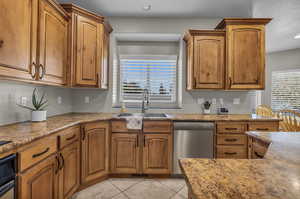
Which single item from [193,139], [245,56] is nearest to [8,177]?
[193,139]

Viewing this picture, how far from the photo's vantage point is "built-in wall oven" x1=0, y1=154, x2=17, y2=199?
3.24ft

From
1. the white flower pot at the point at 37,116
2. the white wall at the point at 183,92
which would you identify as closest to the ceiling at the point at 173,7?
the white wall at the point at 183,92

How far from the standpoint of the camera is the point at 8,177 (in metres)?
1.04

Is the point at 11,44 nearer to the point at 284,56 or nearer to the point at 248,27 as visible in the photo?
the point at 248,27

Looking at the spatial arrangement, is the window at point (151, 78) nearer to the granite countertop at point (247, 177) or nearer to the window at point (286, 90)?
the granite countertop at point (247, 177)

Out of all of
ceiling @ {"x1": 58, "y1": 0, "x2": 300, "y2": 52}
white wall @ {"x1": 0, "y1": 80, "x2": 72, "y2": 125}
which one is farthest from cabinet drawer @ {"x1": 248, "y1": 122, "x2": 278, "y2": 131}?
white wall @ {"x1": 0, "y1": 80, "x2": 72, "y2": 125}

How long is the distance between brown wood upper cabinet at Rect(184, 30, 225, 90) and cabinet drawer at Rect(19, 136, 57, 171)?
6.88 ft

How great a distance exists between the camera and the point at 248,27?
103 inches

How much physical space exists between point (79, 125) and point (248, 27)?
2.87 m

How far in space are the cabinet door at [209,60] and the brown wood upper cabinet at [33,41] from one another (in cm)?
196

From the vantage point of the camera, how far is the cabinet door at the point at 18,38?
1.29m

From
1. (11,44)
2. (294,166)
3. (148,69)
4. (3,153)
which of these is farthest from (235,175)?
(148,69)

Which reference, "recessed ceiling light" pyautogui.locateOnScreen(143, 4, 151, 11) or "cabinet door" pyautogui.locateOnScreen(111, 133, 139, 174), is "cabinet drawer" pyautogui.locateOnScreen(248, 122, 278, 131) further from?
"recessed ceiling light" pyautogui.locateOnScreen(143, 4, 151, 11)

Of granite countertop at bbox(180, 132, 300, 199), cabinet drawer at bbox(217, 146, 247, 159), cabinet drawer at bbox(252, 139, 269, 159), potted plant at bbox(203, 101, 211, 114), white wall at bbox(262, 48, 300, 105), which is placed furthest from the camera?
white wall at bbox(262, 48, 300, 105)
